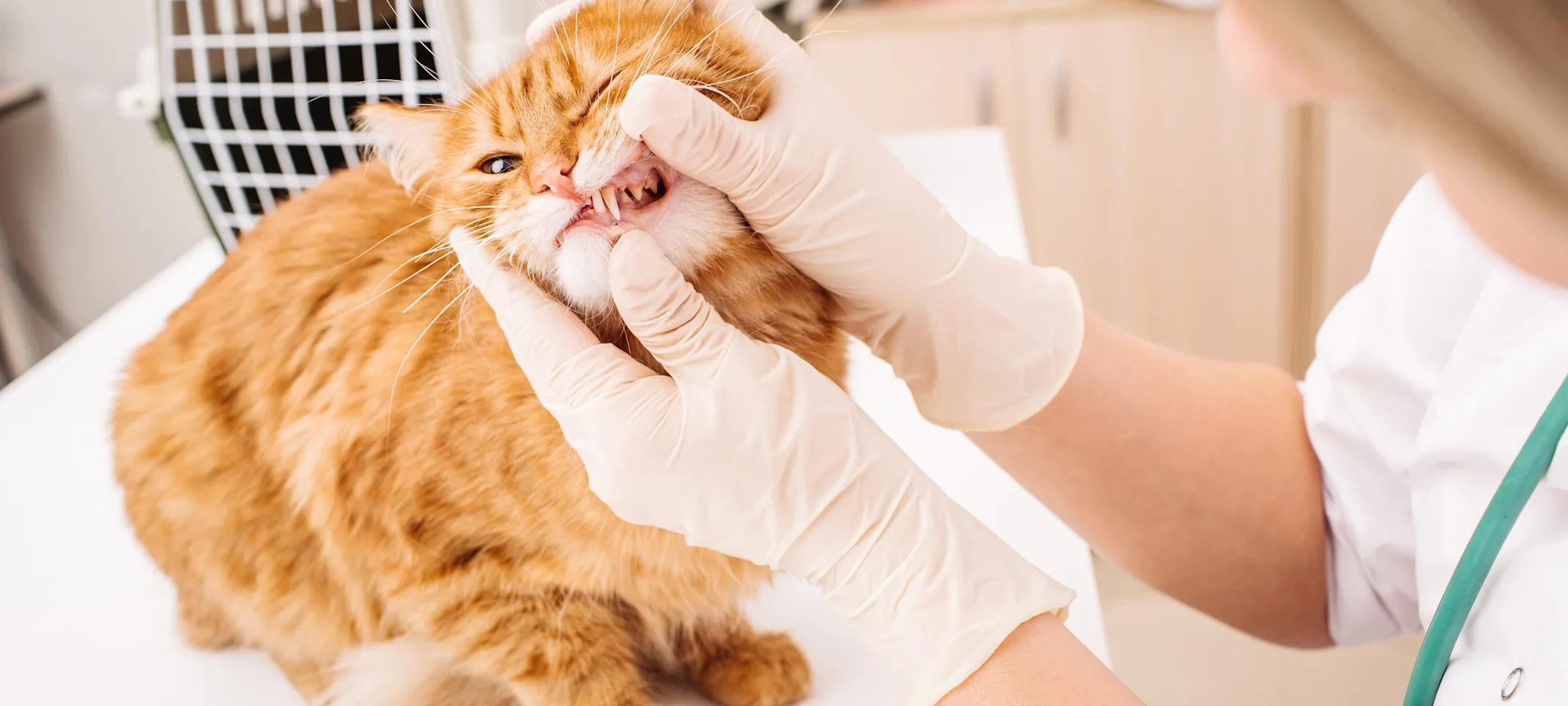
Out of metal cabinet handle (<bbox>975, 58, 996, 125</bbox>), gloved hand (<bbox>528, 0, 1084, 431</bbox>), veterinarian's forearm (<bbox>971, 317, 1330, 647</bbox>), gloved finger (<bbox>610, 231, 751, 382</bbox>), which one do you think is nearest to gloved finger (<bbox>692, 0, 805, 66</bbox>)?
gloved hand (<bbox>528, 0, 1084, 431</bbox>)

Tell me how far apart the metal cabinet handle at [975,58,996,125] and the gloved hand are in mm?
2007

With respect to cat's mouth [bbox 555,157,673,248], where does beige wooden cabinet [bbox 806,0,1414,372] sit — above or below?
below

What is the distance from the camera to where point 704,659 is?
97 centimetres

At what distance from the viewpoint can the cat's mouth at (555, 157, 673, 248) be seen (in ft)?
2.55

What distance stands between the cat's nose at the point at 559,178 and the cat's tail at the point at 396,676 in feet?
1.40

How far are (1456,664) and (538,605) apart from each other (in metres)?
0.76

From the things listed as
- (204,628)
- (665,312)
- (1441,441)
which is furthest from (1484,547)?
(204,628)

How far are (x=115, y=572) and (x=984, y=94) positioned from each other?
7.99 ft

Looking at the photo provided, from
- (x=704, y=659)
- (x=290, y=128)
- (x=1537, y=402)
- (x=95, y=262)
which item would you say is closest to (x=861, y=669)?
(x=704, y=659)

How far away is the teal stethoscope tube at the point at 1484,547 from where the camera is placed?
0.77 meters

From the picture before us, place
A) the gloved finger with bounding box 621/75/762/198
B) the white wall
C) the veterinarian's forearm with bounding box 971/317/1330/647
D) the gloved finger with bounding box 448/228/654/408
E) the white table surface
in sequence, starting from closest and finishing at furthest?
the gloved finger with bounding box 621/75/762/198
the gloved finger with bounding box 448/228/654/408
the white table surface
the veterinarian's forearm with bounding box 971/317/1330/647
the white wall

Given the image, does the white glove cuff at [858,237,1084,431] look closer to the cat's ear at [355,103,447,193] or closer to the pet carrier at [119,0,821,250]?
the cat's ear at [355,103,447,193]

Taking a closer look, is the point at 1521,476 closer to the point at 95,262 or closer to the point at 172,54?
the point at 172,54

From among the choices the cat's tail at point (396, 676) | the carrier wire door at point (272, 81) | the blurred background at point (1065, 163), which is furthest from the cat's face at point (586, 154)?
the blurred background at point (1065, 163)
